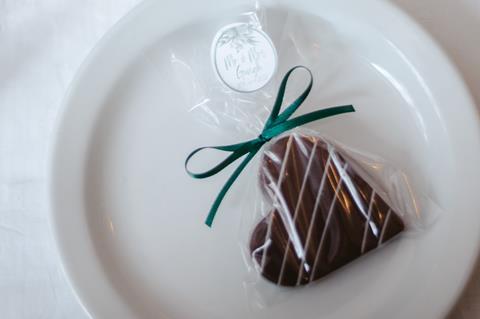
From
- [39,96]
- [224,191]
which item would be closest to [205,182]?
[224,191]

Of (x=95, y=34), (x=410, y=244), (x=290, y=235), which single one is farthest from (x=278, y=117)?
(x=95, y=34)

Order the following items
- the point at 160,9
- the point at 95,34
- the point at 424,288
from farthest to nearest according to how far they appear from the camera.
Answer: the point at 95,34, the point at 160,9, the point at 424,288

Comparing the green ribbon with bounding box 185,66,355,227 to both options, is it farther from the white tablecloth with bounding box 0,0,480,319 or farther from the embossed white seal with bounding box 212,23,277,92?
the white tablecloth with bounding box 0,0,480,319

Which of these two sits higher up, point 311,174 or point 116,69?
point 116,69

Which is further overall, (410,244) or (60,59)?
(60,59)

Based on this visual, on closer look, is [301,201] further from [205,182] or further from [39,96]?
[39,96]

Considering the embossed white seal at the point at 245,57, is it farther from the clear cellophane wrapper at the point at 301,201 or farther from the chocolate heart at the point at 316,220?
the chocolate heart at the point at 316,220

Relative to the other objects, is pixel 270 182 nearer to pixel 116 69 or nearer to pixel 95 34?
pixel 116 69
